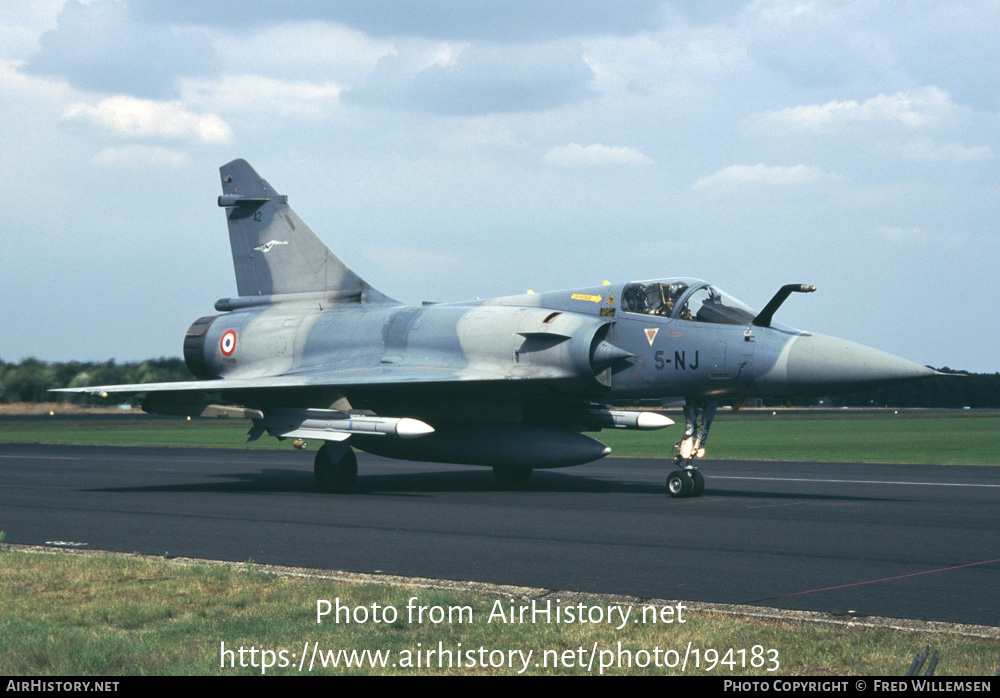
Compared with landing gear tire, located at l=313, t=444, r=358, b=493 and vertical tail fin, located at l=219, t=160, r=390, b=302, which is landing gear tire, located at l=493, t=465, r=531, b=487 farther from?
vertical tail fin, located at l=219, t=160, r=390, b=302

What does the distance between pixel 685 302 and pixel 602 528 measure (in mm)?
4892

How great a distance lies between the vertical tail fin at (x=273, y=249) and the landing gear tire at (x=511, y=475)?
16.2 feet

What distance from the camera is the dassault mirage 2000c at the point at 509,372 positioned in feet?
48.3

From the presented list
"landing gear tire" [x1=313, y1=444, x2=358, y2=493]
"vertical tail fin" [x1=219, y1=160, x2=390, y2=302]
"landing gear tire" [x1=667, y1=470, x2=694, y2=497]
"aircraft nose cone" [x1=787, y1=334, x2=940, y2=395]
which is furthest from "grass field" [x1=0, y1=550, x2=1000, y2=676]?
"vertical tail fin" [x1=219, y1=160, x2=390, y2=302]

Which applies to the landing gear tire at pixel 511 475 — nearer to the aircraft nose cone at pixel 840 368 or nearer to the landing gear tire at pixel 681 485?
the landing gear tire at pixel 681 485

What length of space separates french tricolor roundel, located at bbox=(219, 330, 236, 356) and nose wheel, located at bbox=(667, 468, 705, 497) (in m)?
9.03

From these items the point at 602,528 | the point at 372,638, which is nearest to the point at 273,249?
the point at 602,528

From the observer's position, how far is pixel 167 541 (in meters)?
10.7

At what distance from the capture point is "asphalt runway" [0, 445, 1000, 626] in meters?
8.10

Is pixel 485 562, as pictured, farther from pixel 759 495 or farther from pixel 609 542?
pixel 759 495

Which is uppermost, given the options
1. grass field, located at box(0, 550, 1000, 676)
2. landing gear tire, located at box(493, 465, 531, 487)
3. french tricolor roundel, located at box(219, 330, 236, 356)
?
french tricolor roundel, located at box(219, 330, 236, 356)

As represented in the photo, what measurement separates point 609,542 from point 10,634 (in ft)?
18.8

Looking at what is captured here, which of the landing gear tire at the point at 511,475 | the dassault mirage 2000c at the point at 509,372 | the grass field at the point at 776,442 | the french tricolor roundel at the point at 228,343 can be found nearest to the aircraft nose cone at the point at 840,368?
the dassault mirage 2000c at the point at 509,372

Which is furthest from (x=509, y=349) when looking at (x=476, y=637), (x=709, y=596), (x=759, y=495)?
(x=476, y=637)
